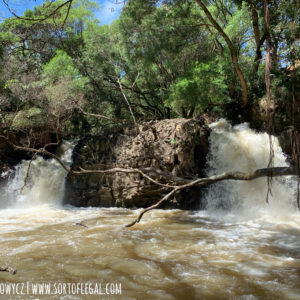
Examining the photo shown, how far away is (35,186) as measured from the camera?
11688 mm

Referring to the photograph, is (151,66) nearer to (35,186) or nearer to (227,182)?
(227,182)

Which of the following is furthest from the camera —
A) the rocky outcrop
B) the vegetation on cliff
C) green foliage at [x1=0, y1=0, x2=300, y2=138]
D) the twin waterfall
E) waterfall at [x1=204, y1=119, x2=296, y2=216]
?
green foliage at [x1=0, y1=0, x2=300, y2=138]

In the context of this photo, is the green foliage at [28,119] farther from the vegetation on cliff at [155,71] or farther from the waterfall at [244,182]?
the waterfall at [244,182]

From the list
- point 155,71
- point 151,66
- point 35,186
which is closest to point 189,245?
point 35,186

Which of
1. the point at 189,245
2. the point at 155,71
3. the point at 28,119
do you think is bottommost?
the point at 189,245

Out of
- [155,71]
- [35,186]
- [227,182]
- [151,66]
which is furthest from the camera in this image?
[155,71]

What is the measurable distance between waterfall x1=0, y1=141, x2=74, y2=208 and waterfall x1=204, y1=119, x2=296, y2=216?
6.67 m

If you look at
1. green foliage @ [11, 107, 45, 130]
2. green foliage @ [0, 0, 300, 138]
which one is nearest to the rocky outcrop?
green foliage @ [0, 0, 300, 138]

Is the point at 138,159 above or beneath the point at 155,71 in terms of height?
beneath

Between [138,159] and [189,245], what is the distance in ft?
17.3

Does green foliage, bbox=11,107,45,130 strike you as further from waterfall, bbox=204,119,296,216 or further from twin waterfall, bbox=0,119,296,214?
waterfall, bbox=204,119,296,216

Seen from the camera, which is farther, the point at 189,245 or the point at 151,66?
the point at 151,66

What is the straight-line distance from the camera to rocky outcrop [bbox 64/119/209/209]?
9.48 m

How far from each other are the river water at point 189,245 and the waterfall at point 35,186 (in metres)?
0.91
